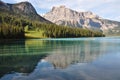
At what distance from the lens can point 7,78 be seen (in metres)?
26.4

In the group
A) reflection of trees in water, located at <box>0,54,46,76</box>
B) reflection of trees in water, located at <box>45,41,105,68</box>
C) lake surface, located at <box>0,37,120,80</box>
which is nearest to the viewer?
lake surface, located at <box>0,37,120,80</box>

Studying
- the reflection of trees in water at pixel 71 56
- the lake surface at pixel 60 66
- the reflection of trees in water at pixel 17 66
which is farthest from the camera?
the reflection of trees in water at pixel 71 56

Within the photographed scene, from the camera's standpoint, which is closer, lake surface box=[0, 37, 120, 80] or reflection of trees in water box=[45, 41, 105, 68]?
lake surface box=[0, 37, 120, 80]

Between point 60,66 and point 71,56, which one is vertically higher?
point 60,66

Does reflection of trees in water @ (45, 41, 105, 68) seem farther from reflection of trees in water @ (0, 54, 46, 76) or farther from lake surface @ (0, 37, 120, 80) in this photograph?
reflection of trees in water @ (0, 54, 46, 76)

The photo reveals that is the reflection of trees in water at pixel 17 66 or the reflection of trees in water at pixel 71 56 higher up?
Answer: the reflection of trees in water at pixel 17 66

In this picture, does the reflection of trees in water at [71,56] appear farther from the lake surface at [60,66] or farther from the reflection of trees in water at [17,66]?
the reflection of trees in water at [17,66]

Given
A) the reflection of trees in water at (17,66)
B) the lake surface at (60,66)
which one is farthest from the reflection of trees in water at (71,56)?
the reflection of trees in water at (17,66)

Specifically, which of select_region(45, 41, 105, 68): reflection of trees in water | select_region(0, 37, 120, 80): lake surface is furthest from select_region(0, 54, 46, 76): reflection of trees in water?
select_region(45, 41, 105, 68): reflection of trees in water

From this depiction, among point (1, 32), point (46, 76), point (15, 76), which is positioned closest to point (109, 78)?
point (46, 76)

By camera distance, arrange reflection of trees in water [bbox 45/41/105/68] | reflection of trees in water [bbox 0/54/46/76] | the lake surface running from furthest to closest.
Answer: reflection of trees in water [bbox 45/41/105/68], reflection of trees in water [bbox 0/54/46/76], the lake surface

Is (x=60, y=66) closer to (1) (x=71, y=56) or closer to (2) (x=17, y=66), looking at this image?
(2) (x=17, y=66)

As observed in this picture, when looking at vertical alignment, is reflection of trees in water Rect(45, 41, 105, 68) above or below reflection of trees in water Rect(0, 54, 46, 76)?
below

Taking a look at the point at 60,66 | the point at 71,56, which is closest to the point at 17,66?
the point at 60,66
